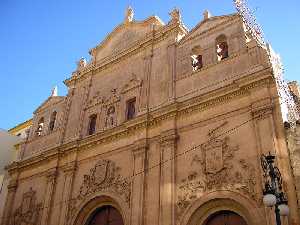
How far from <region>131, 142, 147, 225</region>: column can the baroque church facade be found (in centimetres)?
4

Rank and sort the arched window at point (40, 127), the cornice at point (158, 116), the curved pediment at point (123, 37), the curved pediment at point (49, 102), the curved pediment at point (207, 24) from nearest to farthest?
the cornice at point (158, 116) → the curved pediment at point (207, 24) → the curved pediment at point (123, 37) → the arched window at point (40, 127) → the curved pediment at point (49, 102)

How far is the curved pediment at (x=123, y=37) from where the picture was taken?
1884cm

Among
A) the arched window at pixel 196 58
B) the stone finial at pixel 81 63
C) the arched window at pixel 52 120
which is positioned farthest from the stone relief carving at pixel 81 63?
the arched window at pixel 196 58

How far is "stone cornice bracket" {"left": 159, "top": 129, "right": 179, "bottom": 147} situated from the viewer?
14.0 metres

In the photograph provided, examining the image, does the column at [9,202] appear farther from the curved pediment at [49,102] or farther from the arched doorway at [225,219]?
the arched doorway at [225,219]

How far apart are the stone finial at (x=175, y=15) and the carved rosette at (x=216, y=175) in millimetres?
6716

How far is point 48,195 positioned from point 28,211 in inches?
61.5

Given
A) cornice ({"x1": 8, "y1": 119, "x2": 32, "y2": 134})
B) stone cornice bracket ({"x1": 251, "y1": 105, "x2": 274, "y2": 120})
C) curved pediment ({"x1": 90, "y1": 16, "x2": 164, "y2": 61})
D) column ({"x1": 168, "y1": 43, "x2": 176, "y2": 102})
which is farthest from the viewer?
cornice ({"x1": 8, "y1": 119, "x2": 32, "y2": 134})

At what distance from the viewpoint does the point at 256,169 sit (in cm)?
1142

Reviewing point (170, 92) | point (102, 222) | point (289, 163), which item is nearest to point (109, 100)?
point (170, 92)

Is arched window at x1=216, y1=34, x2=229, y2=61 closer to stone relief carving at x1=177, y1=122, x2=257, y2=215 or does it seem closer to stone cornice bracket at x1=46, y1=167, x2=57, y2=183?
stone relief carving at x1=177, y1=122, x2=257, y2=215

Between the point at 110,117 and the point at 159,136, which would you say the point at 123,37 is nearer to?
the point at 110,117

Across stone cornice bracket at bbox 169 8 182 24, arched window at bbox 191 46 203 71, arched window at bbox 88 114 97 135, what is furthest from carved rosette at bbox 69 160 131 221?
stone cornice bracket at bbox 169 8 182 24

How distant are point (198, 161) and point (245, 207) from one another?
96.5 inches
